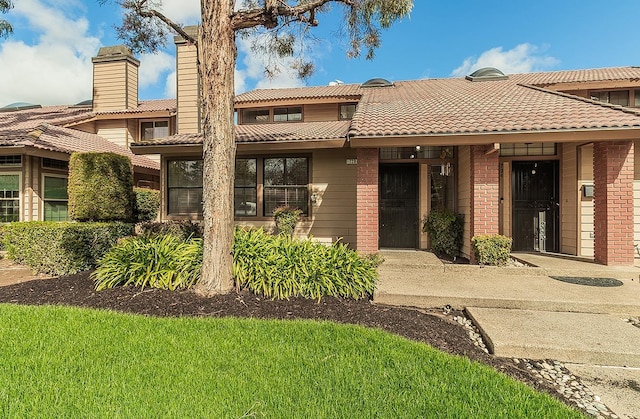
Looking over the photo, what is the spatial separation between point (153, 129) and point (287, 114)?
22.9 ft

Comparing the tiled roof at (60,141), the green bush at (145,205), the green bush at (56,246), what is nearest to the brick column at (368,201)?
the green bush at (56,246)

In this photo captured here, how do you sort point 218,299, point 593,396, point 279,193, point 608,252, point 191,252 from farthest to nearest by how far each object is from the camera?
point 279,193 → point 608,252 → point 191,252 → point 218,299 → point 593,396

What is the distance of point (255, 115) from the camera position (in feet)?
40.7

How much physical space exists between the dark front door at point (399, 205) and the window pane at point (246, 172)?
11.6 ft

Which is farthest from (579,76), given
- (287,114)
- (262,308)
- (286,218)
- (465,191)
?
(262,308)

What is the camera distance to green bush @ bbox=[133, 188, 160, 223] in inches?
513

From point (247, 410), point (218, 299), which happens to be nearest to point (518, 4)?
point (218, 299)

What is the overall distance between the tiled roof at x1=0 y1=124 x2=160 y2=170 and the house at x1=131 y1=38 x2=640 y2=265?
311 centimetres

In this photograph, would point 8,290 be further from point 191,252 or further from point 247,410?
point 247,410

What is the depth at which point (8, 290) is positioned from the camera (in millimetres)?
5438

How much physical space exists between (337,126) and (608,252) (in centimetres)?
721

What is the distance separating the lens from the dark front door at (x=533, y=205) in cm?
838

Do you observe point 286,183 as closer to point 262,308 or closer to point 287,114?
point 287,114

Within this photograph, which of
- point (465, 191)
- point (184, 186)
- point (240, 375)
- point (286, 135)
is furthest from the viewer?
point (184, 186)
